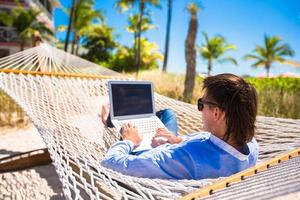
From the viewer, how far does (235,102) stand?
128cm

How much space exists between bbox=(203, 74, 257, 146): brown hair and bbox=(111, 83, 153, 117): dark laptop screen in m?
1.04

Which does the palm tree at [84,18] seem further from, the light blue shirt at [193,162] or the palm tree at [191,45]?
the light blue shirt at [193,162]

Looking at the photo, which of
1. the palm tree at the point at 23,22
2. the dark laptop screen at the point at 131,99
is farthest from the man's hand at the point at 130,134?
the palm tree at the point at 23,22

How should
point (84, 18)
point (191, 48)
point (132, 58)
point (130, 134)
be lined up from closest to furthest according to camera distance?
1. point (130, 134)
2. point (191, 48)
3. point (84, 18)
4. point (132, 58)

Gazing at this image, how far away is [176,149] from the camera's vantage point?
1351 mm

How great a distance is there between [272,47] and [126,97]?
29.3 m

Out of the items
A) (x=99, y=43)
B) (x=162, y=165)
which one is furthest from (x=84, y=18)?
→ (x=162, y=165)

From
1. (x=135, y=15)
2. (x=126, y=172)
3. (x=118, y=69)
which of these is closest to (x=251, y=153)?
(x=126, y=172)

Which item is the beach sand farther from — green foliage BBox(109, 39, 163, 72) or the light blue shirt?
green foliage BBox(109, 39, 163, 72)

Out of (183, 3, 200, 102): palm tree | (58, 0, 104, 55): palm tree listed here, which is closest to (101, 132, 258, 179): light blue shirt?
(183, 3, 200, 102): palm tree

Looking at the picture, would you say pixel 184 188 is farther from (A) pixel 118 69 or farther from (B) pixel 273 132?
(A) pixel 118 69

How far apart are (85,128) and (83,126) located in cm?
2

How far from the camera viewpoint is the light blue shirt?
1.33 metres

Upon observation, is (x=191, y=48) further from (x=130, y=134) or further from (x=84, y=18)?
(x=84, y=18)
